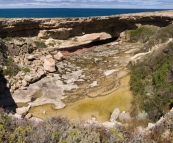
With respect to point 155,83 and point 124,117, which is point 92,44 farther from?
point 124,117

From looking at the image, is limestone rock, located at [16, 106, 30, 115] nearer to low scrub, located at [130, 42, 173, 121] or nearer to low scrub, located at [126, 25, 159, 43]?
low scrub, located at [130, 42, 173, 121]

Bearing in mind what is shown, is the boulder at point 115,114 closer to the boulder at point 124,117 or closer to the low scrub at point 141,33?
the boulder at point 124,117

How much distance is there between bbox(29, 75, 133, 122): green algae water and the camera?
13602 mm

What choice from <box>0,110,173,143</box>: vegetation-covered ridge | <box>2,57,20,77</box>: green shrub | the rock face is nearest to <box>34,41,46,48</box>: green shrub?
the rock face

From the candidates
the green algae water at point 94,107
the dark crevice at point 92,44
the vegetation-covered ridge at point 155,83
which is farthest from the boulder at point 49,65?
the vegetation-covered ridge at point 155,83

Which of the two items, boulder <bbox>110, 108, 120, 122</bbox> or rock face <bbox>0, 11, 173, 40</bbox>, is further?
rock face <bbox>0, 11, 173, 40</bbox>

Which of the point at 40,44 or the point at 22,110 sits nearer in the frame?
the point at 22,110

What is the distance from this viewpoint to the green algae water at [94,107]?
13.6m

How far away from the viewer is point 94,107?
46.8ft

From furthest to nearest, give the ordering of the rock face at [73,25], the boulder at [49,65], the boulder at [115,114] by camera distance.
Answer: the rock face at [73,25] → the boulder at [49,65] → the boulder at [115,114]

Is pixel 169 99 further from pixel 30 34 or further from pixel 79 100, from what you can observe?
pixel 30 34

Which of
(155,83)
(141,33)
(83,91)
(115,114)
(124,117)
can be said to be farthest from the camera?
(141,33)

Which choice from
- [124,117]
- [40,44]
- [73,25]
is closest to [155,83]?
[124,117]

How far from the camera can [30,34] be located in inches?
1023
